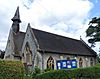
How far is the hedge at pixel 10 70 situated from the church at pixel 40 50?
11.6 meters

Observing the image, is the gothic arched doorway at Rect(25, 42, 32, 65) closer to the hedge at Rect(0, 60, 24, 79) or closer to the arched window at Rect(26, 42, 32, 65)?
Answer: the arched window at Rect(26, 42, 32, 65)

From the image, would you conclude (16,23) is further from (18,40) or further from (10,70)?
(10,70)

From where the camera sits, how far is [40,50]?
1519 inches

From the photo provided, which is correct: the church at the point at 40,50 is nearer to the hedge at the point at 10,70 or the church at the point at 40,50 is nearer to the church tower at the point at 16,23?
the church tower at the point at 16,23

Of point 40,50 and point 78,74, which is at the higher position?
point 40,50

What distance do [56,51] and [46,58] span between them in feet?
9.57

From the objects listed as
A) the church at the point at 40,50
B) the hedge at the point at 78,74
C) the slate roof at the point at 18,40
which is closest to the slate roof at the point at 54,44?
the church at the point at 40,50

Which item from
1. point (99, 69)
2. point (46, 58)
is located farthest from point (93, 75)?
point (46, 58)

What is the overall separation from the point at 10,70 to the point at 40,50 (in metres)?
→ 18.9

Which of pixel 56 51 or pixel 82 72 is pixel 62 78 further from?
pixel 56 51

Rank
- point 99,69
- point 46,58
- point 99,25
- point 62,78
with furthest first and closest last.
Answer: point 99,25 → point 46,58 → point 62,78 → point 99,69

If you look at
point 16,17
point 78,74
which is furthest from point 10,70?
point 16,17

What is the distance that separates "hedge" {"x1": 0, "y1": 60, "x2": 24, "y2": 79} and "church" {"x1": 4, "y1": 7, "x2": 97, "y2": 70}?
1156 centimetres

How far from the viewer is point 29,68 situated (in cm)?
4100
